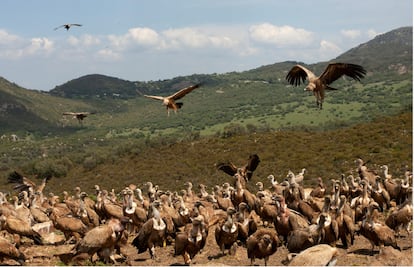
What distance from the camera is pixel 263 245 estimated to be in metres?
11.9

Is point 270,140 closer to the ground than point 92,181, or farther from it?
farther from it

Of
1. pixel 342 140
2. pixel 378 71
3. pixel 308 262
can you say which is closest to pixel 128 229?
pixel 308 262

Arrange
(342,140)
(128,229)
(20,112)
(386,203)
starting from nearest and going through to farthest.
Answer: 1. (128,229)
2. (386,203)
3. (342,140)
4. (20,112)

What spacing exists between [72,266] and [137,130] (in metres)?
139

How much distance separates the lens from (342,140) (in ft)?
165

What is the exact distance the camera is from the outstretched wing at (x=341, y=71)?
12.6 meters

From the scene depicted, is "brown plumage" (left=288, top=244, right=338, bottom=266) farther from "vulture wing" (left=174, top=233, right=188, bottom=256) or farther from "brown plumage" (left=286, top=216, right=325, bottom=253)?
"vulture wing" (left=174, top=233, right=188, bottom=256)

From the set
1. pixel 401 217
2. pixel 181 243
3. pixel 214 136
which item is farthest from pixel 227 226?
pixel 214 136

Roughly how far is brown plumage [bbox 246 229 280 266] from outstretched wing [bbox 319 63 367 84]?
3915mm

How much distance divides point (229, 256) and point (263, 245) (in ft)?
6.45

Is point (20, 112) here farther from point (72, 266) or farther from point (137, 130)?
point (72, 266)

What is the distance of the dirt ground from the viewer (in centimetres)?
1219

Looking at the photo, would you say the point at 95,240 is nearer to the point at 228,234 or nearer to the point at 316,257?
the point at 228,234

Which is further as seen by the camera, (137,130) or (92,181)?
(137,130)
